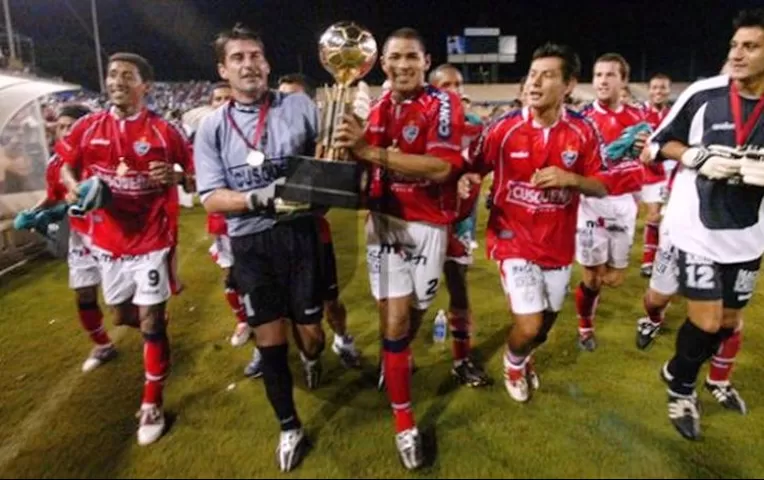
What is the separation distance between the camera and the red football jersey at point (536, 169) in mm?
3168

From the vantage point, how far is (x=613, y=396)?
347 centimetres

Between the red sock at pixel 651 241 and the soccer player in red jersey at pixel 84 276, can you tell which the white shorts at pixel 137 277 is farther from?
the red sock at pixel 651 241

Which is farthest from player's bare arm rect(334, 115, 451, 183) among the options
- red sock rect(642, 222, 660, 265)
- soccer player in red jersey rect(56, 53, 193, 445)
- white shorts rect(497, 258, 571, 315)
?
red sock rect(642, 222, 660, 265)

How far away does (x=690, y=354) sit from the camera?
302cm

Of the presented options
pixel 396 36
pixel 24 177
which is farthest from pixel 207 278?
pixel 396 36

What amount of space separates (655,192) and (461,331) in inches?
144

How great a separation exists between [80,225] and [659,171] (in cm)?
565

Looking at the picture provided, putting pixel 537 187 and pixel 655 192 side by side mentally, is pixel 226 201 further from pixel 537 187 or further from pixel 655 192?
pixel 655 192

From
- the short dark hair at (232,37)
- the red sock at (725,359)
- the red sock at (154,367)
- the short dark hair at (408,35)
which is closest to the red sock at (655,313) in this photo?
the red sock at (725,359)

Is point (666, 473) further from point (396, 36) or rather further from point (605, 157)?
point (396, 36)

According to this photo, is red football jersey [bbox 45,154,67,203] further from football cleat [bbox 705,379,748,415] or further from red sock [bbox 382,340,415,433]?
football cleat [bbox 705,379,748,415]

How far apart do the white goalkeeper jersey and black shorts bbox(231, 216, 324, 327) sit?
1.98m

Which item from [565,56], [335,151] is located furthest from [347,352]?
[565,56]

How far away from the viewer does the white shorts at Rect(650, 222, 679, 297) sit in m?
3.93
